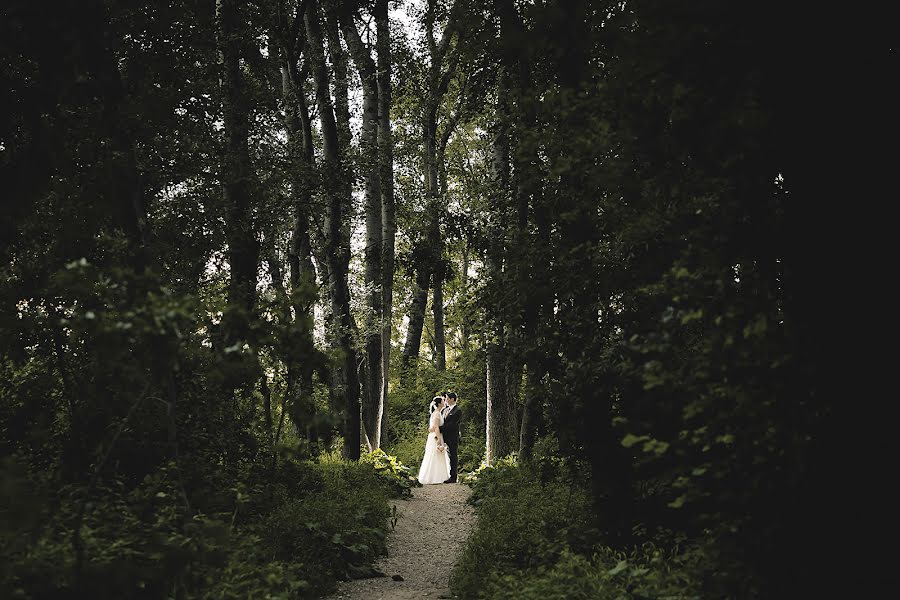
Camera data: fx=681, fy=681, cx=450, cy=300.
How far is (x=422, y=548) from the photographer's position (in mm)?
9352

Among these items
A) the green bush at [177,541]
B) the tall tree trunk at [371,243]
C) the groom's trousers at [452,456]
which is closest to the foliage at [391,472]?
the tall tree trunk at [371,243]

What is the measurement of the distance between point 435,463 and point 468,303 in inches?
270

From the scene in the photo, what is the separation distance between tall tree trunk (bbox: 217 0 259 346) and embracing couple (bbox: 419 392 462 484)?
21.0ft

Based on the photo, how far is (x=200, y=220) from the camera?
34.8 ft

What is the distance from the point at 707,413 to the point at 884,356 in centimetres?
105

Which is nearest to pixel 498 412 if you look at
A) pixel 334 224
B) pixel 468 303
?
pixel 468 303

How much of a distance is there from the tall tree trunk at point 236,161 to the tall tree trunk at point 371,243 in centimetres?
333

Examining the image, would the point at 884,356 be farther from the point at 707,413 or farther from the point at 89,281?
the point at 89,281

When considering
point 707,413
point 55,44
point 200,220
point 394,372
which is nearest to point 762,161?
point 707,413

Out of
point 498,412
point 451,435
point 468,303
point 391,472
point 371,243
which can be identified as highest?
point 371,243

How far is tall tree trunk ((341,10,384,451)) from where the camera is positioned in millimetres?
14305

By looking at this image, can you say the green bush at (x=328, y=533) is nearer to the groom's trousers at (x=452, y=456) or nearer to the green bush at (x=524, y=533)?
the green bush at (x=524, y=533)

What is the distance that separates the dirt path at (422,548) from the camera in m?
7.26

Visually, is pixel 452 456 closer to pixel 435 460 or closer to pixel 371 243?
pixel 435 460
